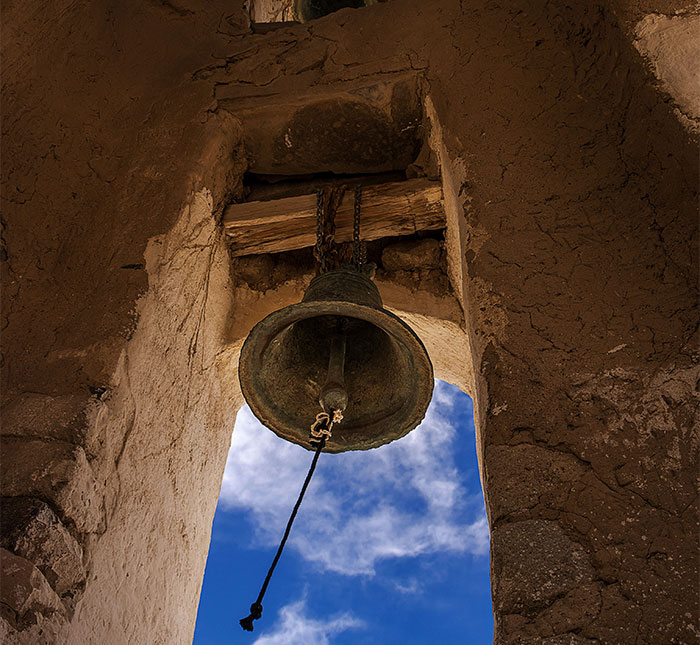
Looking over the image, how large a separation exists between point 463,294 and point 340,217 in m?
0.76

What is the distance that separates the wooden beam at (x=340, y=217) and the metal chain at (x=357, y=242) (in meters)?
0.07

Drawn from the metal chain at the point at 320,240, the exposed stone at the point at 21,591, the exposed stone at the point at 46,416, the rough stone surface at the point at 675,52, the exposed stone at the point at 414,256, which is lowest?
the exposed stone at the point at 414,256

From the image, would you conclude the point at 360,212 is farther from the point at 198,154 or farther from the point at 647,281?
the point at 647,281

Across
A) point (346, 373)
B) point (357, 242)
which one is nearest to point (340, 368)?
point (346, 373)

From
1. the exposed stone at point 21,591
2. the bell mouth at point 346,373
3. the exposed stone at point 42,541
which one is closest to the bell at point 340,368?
the bell mouth at point 346,373

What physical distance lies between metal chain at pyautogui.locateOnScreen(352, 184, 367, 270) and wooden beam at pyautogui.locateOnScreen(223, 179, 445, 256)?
0.23ft

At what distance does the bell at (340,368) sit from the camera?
1.85 m

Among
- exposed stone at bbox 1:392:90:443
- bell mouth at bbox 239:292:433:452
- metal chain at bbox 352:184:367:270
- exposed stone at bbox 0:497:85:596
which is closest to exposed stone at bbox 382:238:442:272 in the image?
metal chain at bbox 352:184:367:270

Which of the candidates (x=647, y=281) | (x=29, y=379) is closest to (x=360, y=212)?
(x=647, y=281)

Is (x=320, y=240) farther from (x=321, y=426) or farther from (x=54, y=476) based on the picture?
(x=54, y=476)

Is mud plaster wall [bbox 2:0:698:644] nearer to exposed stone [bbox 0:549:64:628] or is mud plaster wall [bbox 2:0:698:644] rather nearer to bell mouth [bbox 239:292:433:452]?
exposed stone [bbox 0:549:64:628]

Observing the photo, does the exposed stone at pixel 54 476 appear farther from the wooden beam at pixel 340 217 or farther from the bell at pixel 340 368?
the wooden beam at pixel 340 217

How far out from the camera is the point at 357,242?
2316 millimetres

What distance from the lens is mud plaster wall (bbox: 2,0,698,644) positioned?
133cm
